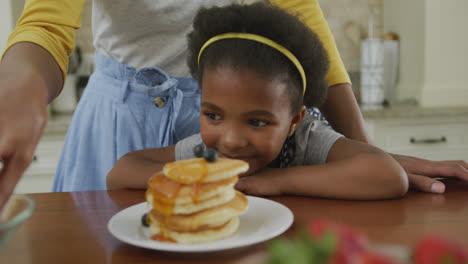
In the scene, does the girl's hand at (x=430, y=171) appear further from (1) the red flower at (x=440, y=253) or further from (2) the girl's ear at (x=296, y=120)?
(1) the red flower at (x=440, y=253)

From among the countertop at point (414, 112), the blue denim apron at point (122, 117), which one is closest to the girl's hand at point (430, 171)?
the blue denim apron at point (122, 117)

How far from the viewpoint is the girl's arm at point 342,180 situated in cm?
82

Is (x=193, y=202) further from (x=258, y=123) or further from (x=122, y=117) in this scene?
(x=122, y=117)

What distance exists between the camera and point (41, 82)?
63 centimetres

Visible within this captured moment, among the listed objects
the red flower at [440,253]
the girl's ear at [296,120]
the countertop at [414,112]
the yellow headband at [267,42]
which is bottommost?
the countertop at [414,112]

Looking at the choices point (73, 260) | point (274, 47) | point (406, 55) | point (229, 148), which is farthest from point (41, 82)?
point (406, 55)

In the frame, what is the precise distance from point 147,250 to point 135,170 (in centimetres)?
43

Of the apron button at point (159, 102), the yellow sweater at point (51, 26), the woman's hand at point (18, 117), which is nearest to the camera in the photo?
the woman's hand at point (18, 117)

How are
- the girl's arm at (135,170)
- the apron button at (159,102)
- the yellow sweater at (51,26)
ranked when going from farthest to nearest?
the apron button at (159,102)
the girl's arm at (135,170)
the yellow sweater at (51,26)

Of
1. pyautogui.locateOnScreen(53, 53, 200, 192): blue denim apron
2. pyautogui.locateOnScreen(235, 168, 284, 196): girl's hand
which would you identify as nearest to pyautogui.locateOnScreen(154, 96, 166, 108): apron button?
pyautogui.locateOnScreen(53, 53, 200, 192): blue denim apron

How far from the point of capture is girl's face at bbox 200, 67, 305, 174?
971 millimetres

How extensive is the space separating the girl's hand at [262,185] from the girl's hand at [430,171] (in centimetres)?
27

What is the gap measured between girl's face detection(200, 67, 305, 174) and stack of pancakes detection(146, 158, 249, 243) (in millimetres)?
380

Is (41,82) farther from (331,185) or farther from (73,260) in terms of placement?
(331,185)
